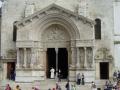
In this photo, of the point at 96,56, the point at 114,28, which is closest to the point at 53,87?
the point at 96,56

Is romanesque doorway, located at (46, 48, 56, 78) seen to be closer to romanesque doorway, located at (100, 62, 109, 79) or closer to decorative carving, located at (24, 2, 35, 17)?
decorative carving, located at (24, 2, 35, 17)

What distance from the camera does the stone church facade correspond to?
165 feet

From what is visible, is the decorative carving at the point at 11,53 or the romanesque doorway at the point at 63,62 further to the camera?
the romanesque doorway at the point at 63,62

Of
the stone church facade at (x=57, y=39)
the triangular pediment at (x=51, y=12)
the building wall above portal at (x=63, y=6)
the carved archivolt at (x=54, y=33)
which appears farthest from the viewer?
the carved archivolt at (x=54, y=33)

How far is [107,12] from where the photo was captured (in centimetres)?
5231

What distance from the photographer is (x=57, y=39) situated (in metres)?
52.3

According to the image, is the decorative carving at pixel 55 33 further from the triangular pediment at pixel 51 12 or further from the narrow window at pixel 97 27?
the narrow window at pixel 97 27

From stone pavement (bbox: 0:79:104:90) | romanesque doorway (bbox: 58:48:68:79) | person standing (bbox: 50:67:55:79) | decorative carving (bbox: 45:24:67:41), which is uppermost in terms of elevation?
decorative carving (bbox: 45:24:67:41)

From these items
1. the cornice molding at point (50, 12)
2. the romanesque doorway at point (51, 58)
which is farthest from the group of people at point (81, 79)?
the cornice molding at point (50, 12)

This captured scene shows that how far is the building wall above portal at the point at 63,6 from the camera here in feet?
→ 171

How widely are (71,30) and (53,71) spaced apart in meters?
5.26

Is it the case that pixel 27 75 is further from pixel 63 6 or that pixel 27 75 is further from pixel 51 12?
pixel 63 6

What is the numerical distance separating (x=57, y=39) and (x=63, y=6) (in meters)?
4.17

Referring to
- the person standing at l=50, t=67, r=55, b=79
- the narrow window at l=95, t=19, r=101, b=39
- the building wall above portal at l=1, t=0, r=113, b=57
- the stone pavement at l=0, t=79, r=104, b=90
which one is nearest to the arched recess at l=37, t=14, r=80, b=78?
the person standing at l=50, t=67, r=55, b=79
